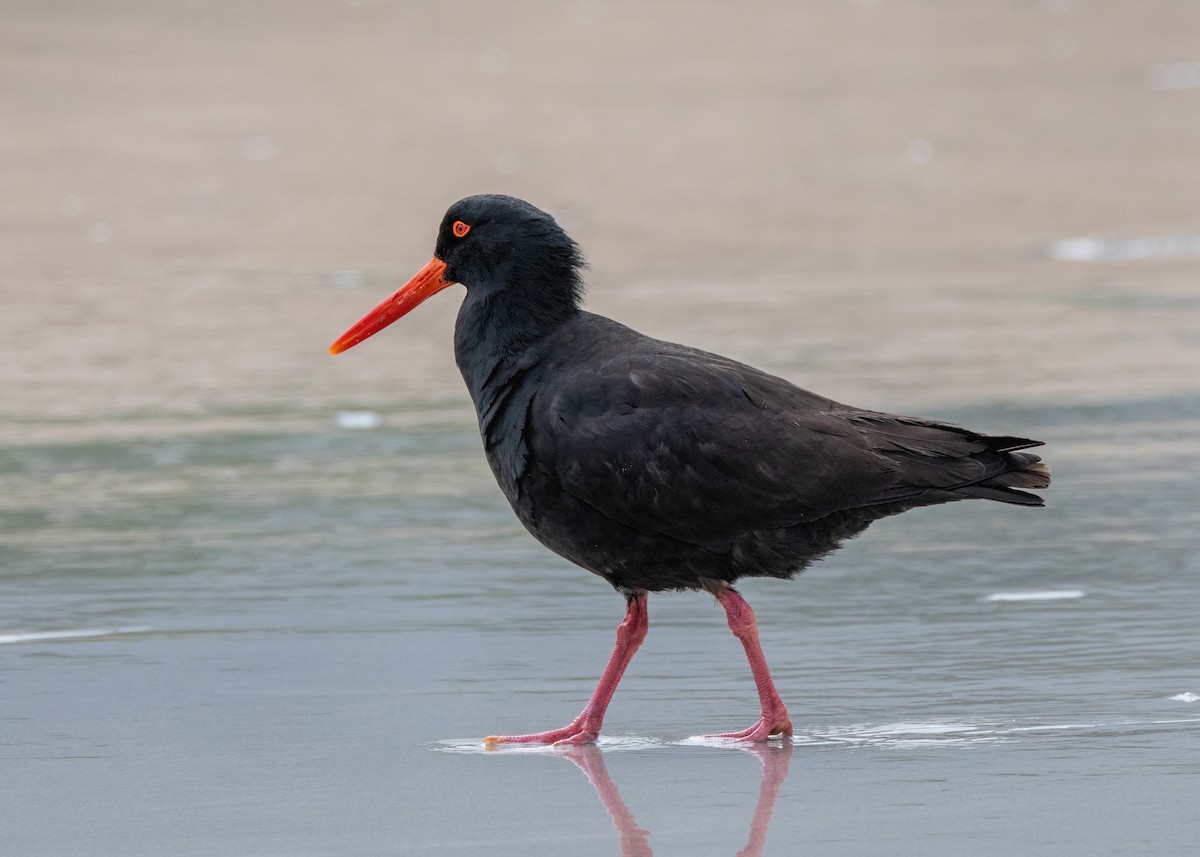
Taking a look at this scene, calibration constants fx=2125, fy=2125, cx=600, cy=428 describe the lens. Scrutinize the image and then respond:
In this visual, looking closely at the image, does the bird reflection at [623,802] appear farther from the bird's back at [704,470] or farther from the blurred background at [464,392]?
the bird's back at [704,470]

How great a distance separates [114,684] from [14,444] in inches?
116

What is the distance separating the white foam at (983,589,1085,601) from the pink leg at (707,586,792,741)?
1122 mm

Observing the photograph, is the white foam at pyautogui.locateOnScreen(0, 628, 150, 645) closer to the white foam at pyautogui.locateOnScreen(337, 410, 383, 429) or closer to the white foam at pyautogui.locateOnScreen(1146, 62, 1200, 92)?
the white foam at pyautogui.locateOnScreen(337, 410, 383, 429)

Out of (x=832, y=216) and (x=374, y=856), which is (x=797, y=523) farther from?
(x=832, y=216)

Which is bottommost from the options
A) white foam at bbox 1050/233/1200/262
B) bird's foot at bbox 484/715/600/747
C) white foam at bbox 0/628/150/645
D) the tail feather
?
white foam at bbox 0/628/150/645

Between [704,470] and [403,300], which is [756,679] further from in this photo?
[403,300]

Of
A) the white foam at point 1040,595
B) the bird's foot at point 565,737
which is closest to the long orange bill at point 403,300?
the bird's foot at point 565,737

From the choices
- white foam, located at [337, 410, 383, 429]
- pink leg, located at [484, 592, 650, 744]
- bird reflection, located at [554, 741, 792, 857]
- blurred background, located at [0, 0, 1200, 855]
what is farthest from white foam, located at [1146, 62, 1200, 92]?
bird reflection, located at [554, 741, 792, 857]

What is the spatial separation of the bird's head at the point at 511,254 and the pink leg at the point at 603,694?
0.79m

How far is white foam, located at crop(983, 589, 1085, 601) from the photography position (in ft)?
19.2

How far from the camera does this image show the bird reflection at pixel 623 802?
396cm

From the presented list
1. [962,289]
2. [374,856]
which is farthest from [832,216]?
[374,856]

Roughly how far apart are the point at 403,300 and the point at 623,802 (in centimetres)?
200

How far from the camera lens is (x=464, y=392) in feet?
28.7
